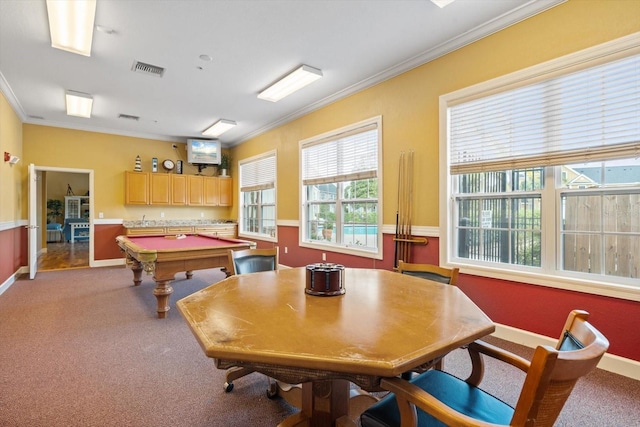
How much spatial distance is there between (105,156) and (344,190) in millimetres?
5405

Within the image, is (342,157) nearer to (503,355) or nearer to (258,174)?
(258,174)

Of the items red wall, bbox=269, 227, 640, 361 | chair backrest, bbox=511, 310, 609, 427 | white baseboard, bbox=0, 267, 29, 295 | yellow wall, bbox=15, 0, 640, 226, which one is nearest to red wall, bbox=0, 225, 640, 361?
red wall, bbox=269, 227, 640, 361

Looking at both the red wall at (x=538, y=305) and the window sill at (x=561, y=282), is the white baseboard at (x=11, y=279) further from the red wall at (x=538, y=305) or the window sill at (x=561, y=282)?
the window sill at (x=561, y=282)

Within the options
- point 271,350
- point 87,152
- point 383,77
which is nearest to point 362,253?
point 383,77

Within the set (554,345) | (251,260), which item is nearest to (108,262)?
(251,260)

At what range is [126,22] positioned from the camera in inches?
112

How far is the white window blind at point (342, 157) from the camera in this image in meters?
4.12

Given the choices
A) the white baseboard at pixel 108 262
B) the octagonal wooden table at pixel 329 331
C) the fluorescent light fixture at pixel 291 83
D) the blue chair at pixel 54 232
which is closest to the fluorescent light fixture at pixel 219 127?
the fluorescent light fixture at pixel 291 83

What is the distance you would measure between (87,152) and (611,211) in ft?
27.0

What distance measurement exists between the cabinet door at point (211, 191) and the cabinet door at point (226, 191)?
10 centimetres

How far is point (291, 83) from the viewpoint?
4082 millimetres

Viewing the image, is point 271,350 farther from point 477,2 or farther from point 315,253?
point 315,253

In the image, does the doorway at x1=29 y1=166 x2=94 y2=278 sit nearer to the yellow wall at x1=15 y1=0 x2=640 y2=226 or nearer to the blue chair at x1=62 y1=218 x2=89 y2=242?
the blue chair at x1=62 y1=218 x2=89 y2=242

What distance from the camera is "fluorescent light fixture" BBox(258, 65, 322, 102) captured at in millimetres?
3760
